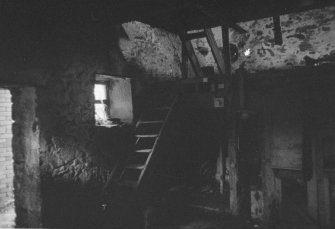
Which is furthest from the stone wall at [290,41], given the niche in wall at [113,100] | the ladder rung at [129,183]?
the ladder rung at [129,183]

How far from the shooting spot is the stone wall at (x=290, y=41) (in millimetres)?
7324

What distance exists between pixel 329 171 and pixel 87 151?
3.85 metres

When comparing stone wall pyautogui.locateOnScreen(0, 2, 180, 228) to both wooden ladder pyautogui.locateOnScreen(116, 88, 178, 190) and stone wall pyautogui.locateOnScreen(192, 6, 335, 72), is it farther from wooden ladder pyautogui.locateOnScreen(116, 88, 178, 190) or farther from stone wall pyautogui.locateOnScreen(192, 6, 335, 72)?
stone wall pyautogui.locateOnScreen(192, 6, 335, 72)

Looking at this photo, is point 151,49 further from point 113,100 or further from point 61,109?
point 61,109

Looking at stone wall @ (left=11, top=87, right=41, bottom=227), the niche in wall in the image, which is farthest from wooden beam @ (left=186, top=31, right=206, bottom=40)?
stone wall @ (left=11, top=87, right=41, bottom=227)

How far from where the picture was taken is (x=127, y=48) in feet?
19.6

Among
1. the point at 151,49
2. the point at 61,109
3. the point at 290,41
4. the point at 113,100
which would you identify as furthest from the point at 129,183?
the point at 290,41

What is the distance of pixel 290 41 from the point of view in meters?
7.81

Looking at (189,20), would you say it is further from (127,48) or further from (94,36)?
(94,36)

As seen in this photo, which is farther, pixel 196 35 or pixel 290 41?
pixel 290 41

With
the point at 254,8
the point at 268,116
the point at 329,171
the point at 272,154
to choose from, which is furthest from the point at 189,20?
the point at 329,171

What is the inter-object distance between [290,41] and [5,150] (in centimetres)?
721

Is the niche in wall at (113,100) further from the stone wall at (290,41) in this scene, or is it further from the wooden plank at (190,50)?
the stone wall at (290,41)

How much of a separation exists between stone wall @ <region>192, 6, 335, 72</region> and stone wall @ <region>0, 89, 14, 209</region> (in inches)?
231
